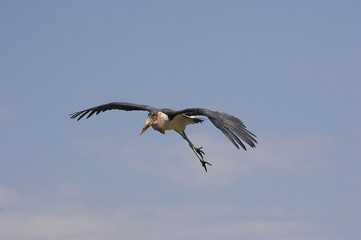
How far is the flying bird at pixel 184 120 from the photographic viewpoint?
17.9 metres

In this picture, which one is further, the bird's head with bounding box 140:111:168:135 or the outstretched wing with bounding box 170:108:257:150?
the bird's head with bounding box 140:111:168:135

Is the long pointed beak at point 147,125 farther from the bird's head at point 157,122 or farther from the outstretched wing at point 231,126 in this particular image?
the outstretched wing at point 231,126

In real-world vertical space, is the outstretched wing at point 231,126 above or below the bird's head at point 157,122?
below

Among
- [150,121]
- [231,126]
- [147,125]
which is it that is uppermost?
[150,121]

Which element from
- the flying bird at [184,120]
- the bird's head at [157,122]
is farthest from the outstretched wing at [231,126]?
the bird's head at [157,122]

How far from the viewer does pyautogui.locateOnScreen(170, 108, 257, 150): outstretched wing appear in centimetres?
1761

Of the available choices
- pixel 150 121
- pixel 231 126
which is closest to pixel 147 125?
pixel 150 121

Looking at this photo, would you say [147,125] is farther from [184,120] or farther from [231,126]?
[231,126]

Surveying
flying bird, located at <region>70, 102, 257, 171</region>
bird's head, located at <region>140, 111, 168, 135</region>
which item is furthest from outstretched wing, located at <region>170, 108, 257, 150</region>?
bird's head, located at <region>140, 111, 168, 135</region>

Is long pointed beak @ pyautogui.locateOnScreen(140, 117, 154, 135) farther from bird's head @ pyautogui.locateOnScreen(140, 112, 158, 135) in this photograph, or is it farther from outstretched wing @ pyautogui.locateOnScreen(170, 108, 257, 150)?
outstretched wing @ pyautogui.locateOnScreen(170, 108, 257, 150)

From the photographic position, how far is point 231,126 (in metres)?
18.3

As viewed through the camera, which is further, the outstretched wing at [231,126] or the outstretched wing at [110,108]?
the outstretched wing at [110,108]

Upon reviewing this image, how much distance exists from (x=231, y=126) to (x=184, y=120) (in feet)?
14.1

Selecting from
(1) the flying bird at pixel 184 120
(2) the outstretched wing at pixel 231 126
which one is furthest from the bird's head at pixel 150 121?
(2) the outstretched wing at pixel 231 126
